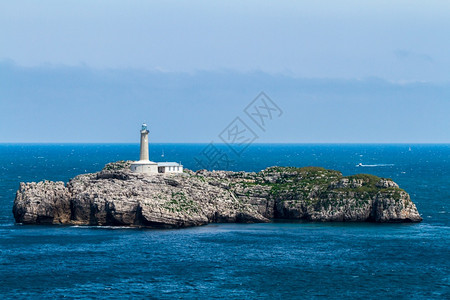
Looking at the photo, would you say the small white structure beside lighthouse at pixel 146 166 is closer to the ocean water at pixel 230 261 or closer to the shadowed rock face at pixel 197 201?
the shadowed rock face at pixel 197 201

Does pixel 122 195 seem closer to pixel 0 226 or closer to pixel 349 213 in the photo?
pixel 0 226

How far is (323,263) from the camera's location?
7244 cm

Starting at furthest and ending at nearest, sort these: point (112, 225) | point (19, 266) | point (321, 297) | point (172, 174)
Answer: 1. point (172, 174)
2. point (112, 225)
3. point (19, 266)
4. point (321, 297)

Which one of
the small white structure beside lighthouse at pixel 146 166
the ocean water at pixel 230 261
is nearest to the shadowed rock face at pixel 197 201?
the ocean water at pixel 230 261

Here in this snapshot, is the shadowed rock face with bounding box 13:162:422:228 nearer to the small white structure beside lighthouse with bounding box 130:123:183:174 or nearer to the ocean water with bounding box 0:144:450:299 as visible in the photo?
the ocean water with bounding box 0:144:450:299

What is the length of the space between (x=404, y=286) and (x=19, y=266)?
3910cm

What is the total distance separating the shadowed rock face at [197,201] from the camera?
9269 cm

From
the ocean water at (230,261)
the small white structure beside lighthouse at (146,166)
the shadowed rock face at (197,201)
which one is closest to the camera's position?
the ocean water at (230,261)

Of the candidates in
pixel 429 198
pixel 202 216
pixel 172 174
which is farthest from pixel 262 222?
pixel 429 198

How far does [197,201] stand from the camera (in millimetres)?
97250

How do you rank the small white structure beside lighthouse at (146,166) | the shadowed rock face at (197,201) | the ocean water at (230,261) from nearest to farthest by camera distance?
the ocean water at (230,261) < the shadowed rock face at (197,201) < the small white structure beside lighthouse at (146,166)

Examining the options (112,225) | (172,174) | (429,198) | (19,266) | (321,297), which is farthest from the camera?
(429,198)

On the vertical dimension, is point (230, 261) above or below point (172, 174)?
below

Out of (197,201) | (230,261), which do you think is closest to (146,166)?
(197,201)
